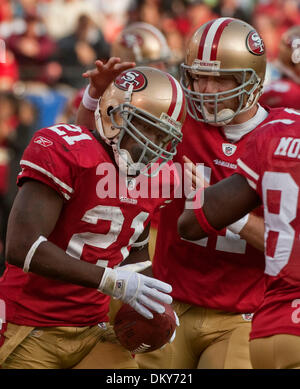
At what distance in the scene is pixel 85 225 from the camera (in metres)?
3.06

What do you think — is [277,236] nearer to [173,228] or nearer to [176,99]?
[176,99]

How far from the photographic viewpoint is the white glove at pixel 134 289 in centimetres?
292

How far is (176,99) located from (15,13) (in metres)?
8.04

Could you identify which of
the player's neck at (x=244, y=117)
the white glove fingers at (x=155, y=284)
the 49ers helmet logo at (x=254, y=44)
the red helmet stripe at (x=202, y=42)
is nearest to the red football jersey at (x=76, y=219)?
the white glove fingers at (x=155, y=284)

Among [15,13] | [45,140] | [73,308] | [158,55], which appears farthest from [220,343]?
[15,13]

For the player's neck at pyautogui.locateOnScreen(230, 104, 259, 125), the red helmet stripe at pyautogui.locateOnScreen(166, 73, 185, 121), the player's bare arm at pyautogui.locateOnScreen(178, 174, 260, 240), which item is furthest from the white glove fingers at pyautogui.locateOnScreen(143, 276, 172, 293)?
the player's neck at pyautogui.locateOnScreen(230, 104, 259, 125)

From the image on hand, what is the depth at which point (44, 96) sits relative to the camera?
8.87 m

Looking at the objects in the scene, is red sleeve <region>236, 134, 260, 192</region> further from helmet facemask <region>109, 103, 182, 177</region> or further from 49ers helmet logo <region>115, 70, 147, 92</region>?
49ers helmet logo <region>115, 70, 147, 92</region>

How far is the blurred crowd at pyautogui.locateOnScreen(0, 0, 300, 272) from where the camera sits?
26.3ft

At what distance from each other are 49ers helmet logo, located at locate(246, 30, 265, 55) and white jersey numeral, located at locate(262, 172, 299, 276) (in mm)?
1118

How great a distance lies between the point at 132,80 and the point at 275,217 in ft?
2.95

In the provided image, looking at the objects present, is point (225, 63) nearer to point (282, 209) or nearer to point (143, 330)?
point (282, 209)

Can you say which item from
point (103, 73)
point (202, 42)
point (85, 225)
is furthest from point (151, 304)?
point (202, 42)

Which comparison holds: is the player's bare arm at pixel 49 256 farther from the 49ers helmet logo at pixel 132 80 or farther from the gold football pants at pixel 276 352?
the 49ers helmet logo at pixel 132 80
